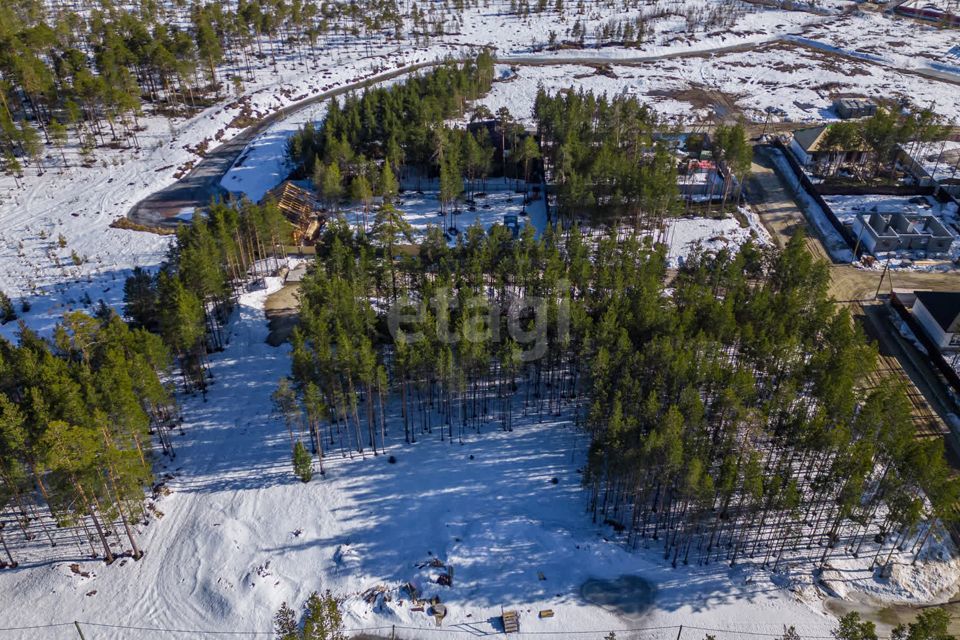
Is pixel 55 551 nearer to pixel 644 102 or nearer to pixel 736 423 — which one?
pixel 736 423

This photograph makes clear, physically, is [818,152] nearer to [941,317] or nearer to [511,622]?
[941,317]

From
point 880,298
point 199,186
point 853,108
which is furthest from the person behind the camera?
point 853,108

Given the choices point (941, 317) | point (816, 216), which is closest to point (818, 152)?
point (816, 216)

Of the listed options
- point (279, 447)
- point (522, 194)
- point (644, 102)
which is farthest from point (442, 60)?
point (279, 447)

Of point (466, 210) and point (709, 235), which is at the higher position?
point (466, 210)

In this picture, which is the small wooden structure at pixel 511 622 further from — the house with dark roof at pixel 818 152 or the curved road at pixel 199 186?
the house with dark roof at pixel 818 152
